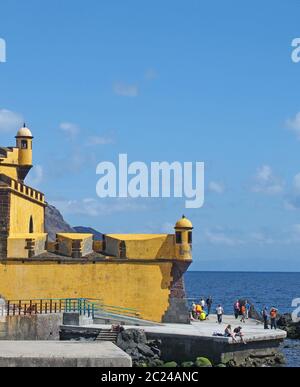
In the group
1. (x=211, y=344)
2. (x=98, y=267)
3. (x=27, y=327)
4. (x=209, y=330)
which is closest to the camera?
(x=27, y=327)

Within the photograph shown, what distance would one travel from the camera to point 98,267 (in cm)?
3575

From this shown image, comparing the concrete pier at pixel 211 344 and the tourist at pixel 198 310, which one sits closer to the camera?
the concrete pier at pixel 211 344

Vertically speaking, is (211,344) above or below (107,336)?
below

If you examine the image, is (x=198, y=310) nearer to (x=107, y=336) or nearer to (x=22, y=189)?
(x=107, y=336)

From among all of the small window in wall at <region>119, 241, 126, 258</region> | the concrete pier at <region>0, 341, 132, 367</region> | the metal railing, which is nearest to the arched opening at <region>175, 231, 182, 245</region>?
the small window in wall at <region>119, 241, 126, 258</region>

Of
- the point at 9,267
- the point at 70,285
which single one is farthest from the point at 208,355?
the point at 9,267

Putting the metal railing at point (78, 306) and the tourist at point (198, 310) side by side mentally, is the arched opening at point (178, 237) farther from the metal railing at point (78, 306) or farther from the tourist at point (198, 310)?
the tourist at point (198, 310)

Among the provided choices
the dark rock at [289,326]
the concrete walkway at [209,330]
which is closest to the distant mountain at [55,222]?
the dark rock at [289,326]

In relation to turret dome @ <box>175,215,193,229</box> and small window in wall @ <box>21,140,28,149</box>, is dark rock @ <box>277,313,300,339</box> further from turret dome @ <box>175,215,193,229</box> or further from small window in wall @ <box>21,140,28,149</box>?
small window in wall @ <box>21,140,28,149</box>

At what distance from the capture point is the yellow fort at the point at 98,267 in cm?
3534

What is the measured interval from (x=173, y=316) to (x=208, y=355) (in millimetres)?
5899

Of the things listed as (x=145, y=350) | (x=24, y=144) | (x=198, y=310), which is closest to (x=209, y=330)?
(x=145, y=350)

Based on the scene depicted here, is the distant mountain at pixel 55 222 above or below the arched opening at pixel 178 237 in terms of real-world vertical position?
above
